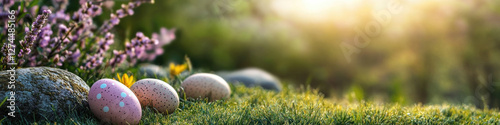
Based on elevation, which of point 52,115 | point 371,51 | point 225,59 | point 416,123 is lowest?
point 52,115

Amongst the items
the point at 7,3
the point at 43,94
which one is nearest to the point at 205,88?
the point at 43,94

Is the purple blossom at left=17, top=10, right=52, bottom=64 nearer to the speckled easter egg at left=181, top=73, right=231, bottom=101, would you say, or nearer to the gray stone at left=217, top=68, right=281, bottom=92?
the speckled easter egg at left=181, top=73, right=231, bottom=101


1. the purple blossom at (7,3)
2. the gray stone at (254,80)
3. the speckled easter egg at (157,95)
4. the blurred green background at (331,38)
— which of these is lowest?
the speckled easter egg at (157,95)

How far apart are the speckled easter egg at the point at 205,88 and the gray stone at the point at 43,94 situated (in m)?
1.10

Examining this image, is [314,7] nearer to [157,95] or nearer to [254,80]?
[254,80]

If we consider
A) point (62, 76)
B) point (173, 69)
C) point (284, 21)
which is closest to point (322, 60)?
point (284, 21)

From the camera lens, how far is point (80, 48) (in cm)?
Answer: 427

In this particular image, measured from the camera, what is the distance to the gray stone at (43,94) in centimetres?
290

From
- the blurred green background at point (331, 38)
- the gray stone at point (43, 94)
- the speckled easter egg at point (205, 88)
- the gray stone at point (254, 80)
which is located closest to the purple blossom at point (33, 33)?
the gray stone at point (43, 94)

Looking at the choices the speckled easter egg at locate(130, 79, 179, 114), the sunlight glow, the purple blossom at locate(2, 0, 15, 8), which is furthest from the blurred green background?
the speckled easter egg at locate(130, 79, 179, 114)

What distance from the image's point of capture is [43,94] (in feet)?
9.77

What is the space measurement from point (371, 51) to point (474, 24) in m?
2.55

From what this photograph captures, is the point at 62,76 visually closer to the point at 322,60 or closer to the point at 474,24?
the point at 322,60

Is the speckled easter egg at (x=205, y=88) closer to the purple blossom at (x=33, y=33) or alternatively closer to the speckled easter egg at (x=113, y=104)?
the speckled easter egg at (x=113, y=104)
